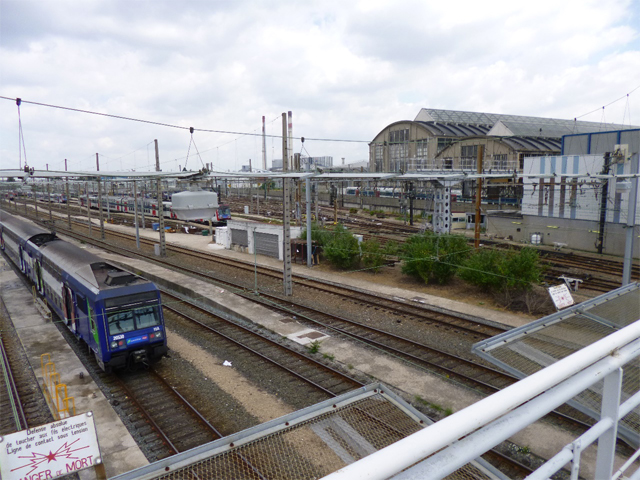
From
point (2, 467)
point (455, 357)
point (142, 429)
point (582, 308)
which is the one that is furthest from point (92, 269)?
point (582, 308)

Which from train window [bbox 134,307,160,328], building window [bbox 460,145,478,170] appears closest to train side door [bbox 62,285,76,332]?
train window [bbox 134,307,160,328]

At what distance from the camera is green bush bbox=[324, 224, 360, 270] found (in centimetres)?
2339

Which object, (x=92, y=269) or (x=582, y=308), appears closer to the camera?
(x=582, y=308)

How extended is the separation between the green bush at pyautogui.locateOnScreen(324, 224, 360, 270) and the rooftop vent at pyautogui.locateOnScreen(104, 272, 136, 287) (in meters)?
13.0

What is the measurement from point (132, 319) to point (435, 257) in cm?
1316

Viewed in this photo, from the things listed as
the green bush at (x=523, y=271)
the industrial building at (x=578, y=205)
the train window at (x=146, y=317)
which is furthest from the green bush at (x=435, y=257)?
the train window at (x=146, y=317)

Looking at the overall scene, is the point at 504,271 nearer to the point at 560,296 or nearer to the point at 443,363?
the point at 560,296

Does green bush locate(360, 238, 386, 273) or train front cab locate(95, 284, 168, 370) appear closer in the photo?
train front cab locate(95, 284, 168, 370)

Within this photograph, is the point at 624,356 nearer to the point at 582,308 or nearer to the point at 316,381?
the point at 582,308

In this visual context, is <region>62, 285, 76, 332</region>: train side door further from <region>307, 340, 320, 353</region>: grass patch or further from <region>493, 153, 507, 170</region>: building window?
<region>493, 153, 507, 170</region>: building window

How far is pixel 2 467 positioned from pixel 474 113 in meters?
75.5

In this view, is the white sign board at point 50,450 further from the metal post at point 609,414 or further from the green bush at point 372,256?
the green bush at point 372,256

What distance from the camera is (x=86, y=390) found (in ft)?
34.6

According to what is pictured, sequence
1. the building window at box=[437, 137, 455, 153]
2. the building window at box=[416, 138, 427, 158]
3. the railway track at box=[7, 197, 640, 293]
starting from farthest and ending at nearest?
the building window at box=[416, 138, 427, 158]
the building window at box=[437, 137, 455, 153]
the railway track at box=[7, 197, 640, 293]
